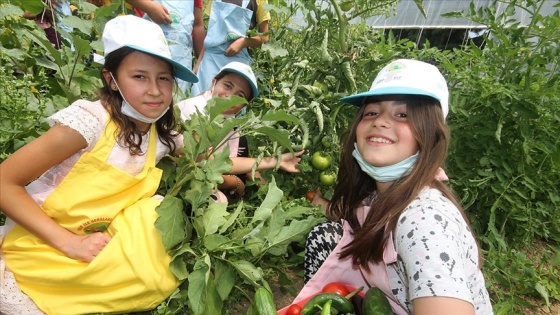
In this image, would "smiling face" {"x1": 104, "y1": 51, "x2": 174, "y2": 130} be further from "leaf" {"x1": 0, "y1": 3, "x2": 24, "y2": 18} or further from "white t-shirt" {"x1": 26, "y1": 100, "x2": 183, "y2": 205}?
"leaf" {"x1": 0, "y1": 3, "x2": 24, "y2": 18}

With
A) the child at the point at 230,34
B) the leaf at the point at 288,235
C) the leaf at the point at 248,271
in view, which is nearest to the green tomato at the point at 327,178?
the leaf at the point at 288,235

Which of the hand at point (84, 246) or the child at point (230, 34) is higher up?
the child at point (230, 34)

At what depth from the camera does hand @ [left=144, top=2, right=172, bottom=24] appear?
275 cm

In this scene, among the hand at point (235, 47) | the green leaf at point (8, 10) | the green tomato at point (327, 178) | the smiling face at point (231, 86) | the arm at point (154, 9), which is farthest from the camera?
the hand at point (235, 47)

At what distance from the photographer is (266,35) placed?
2.85 meters

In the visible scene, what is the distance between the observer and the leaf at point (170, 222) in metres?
1.60

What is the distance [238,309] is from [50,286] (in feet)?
2.62

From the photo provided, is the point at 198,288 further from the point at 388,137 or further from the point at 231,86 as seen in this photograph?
the point at 231,86

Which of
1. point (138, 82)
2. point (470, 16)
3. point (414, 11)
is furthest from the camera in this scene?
point (414, 11)

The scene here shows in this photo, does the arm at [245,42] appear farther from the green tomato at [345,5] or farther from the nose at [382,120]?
the nose at [382,120]

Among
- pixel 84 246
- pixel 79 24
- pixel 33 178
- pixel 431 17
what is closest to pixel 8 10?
pixel 79 24

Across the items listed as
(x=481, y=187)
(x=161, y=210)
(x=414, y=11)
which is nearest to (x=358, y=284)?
(x=161, y=210)

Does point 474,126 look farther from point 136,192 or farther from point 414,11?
point 414,11

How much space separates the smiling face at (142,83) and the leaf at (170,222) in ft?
1.18
